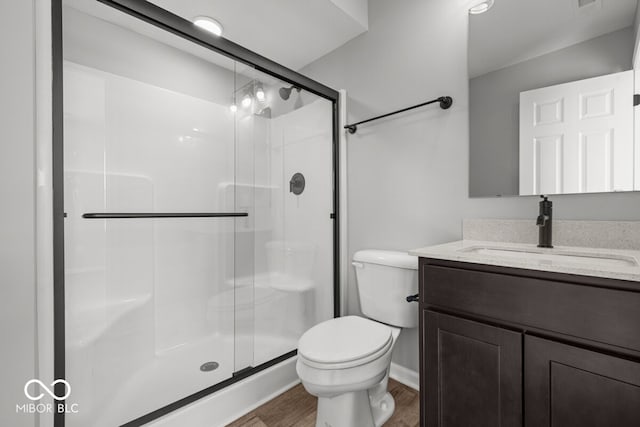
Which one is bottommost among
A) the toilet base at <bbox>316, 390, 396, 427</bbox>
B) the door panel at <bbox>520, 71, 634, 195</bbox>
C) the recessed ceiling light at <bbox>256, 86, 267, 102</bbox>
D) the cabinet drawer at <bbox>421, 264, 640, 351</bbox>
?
the toilet base at <bbox>316, 390, 396, 427</bbox>

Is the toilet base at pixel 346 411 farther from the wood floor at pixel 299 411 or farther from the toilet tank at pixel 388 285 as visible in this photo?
the toilet tank at pixel 388 285

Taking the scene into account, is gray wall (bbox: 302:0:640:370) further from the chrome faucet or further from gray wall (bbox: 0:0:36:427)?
gray wall (bbox: 0:0:36:427)

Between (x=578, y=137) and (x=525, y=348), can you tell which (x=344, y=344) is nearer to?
(x=525, y=348)

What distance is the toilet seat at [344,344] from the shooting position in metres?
1.18

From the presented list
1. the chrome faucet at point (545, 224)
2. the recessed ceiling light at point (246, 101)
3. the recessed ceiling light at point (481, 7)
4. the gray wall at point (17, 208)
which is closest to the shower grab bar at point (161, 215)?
the gray wall at point (17, 208)

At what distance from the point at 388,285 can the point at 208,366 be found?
1.10 m

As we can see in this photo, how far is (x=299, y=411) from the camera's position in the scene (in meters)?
1.54

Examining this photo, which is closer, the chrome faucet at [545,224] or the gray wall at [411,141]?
the chrome faucet at [545,224]

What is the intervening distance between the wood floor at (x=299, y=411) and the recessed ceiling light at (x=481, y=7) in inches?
80.2

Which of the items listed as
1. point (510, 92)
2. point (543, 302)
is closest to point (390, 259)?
point (543, 302)

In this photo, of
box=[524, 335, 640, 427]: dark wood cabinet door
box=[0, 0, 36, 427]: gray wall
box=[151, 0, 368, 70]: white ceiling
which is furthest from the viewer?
box=[151, 0, 368, 70]: white ceiling

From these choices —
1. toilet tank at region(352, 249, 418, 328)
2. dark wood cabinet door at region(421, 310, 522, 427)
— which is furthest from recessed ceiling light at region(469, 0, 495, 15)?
dark wood cabinet door at region(421, 310, 522, 427)

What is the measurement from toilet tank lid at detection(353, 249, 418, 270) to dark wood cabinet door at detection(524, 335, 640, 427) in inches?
25.3

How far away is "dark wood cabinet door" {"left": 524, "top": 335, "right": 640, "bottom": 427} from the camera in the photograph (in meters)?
0.77
